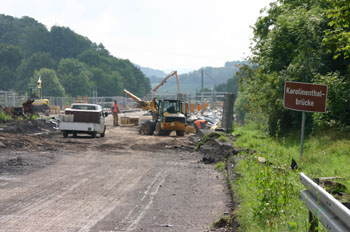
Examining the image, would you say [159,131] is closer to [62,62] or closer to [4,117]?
[4,117]

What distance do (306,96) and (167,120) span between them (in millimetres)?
17695

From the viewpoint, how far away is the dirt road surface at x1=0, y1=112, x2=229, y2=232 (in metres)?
7.59

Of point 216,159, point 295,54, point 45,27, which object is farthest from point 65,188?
point 45,27

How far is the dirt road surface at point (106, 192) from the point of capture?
7.59 m

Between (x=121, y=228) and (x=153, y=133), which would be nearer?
(x=121, y=228)

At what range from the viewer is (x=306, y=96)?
13922 millimetres

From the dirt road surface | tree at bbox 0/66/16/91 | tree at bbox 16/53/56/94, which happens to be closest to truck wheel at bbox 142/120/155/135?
the dirt road surface

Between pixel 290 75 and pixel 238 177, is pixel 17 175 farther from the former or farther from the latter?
pixel 290 75

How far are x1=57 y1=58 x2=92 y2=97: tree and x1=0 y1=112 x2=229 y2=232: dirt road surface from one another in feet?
367

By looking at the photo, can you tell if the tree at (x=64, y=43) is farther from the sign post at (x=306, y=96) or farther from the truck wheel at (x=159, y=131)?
the sign post at (x=306, y=96)

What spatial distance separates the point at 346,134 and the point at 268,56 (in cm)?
767

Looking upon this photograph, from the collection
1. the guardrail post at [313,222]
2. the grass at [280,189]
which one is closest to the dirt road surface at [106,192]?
the grass at [280,189]

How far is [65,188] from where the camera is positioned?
1054 cm

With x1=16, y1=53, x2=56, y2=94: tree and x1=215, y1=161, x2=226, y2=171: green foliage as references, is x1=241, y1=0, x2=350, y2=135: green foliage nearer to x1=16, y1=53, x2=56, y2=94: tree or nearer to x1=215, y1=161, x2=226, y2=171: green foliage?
x1=215, y1=161, x2=226, y2=171: green foliage
